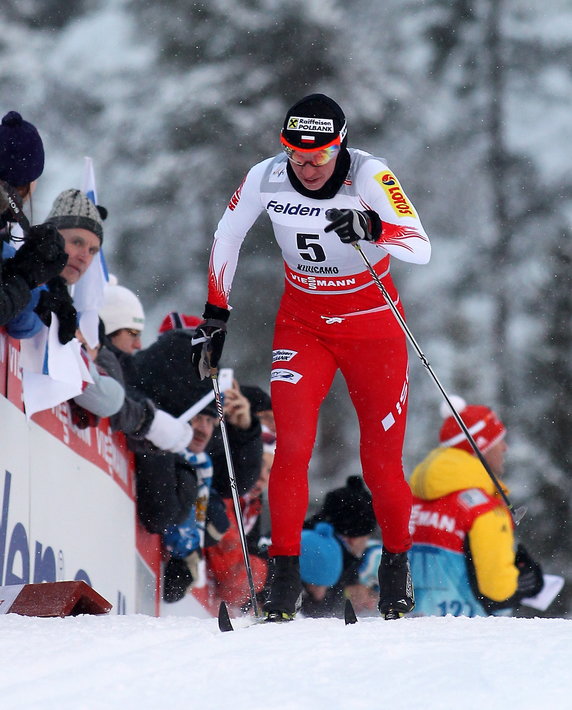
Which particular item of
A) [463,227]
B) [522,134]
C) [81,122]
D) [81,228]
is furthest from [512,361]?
[81,228]

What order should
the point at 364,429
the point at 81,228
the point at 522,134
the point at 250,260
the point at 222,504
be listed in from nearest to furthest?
the point at 364,429 < the point at 81,228 < the point at 222,504 < the point at 250,260 < the point at 522,134

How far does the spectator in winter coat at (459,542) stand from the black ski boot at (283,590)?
157 cm

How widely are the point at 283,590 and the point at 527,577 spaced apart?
226cm

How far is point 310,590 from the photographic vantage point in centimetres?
618

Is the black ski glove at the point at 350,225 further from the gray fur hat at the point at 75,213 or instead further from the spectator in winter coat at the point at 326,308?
the gray fur hat at the point at 75,213

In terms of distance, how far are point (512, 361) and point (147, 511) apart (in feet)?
41.5

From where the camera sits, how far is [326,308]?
4.48 m

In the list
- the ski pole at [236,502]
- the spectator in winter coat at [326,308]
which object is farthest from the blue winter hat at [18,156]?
the ski pole at [236,502]

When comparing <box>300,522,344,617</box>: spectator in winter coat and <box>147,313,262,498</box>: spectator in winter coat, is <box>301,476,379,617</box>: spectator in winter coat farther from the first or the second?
<box>147,313,262,498</box>: spectator in winter coat

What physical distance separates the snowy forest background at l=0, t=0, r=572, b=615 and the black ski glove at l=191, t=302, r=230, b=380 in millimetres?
12428

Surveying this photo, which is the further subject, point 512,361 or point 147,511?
point 512,361

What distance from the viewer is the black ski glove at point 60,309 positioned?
4.43 m

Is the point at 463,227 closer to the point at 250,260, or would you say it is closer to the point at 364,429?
the point at 250,260

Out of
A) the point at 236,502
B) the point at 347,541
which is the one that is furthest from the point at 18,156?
the point at 347,541
